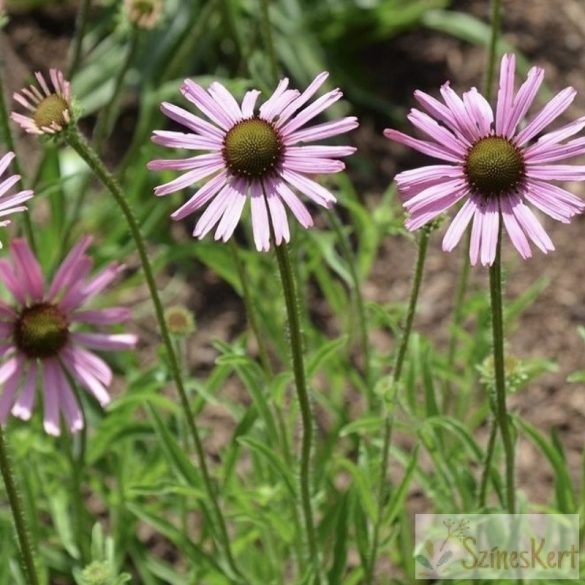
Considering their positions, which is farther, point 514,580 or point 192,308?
point 192,308

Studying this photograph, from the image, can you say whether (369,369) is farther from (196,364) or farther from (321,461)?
(196,364)

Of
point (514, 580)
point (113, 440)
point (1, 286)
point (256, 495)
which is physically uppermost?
point (1, 286)

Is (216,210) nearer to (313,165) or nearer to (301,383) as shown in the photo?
(313,165)

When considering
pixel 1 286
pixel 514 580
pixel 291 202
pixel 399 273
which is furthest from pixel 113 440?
pixel 399 273

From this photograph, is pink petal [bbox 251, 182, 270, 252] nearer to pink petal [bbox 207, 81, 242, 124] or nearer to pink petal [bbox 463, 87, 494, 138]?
pink petal [bbox 207, 81, 242, 124]

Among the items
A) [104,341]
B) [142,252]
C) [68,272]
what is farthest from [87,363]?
[142,252]

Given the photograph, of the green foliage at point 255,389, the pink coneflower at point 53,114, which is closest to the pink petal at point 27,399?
the green foliage at point 255,389

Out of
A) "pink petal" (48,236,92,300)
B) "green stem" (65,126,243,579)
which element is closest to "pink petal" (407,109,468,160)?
"green stem" (65,126,243,579)
